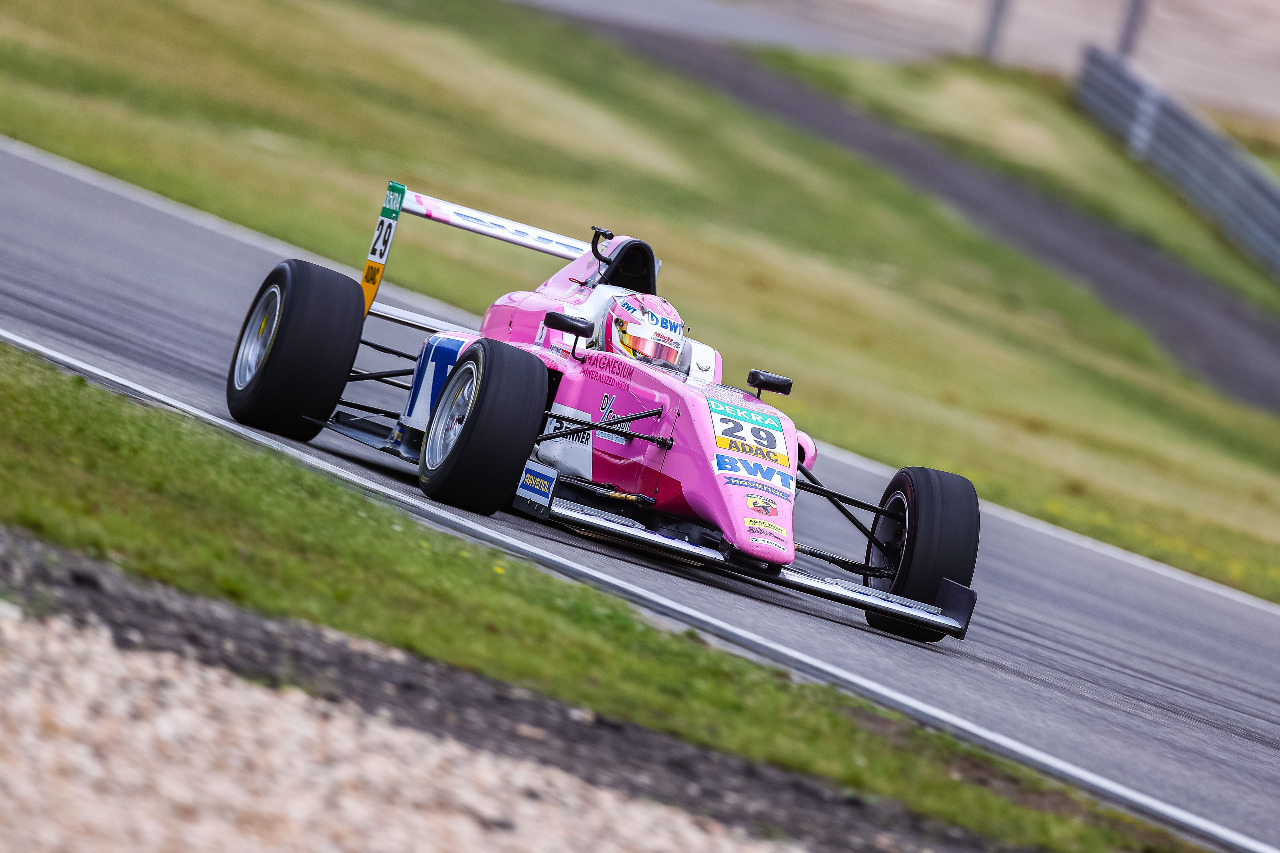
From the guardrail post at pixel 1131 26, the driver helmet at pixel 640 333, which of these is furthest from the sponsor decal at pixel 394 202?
the guardrail post at pixel 1131 26

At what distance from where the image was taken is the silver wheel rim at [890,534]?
349 inches

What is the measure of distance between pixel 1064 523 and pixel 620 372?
7.45 meters

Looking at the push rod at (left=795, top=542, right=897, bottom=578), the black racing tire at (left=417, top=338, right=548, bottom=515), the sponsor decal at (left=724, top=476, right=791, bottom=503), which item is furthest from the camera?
the push rod at (left=795, top=542, right=897, bottom=578)

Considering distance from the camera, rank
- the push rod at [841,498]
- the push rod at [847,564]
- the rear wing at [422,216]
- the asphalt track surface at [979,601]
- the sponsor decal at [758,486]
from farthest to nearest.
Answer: the rear wing at [422,216], the push rod at [841,498], the push rod at [847,564], the sponsor decal at [758,486], the asphalt track surface at [979,601]

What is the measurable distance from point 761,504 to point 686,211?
22055 millimetres

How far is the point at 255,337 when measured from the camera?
9750mm

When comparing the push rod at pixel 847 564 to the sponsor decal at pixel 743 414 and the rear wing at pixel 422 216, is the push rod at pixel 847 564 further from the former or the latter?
the rear wing at pixel 422 216

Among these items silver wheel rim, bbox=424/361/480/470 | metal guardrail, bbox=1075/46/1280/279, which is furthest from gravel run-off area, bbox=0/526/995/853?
metal guardrail, bbox=1075/46/1280/279

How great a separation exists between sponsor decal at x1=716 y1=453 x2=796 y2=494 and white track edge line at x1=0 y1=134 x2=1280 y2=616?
20.9 feet

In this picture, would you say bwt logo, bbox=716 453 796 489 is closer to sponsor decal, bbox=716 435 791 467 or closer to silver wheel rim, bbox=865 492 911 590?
sponsor decal, bbox=716 435 791 467

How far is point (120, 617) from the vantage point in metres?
5.11

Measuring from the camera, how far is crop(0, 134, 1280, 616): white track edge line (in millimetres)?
14008

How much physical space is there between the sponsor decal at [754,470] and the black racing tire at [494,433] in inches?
36.2

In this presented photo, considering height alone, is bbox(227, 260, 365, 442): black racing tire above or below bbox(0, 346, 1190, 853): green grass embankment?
above
